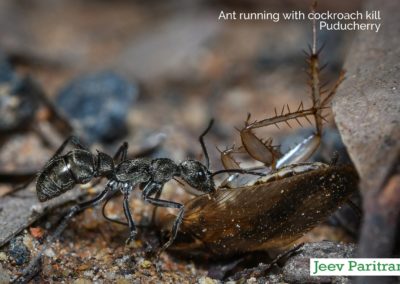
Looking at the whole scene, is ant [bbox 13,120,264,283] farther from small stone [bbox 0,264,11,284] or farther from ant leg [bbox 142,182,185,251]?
small stone [bbox 0,264,11,284]

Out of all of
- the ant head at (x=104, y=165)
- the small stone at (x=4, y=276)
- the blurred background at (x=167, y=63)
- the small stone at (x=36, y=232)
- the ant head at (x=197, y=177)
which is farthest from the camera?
the blurred background at (x=167, y=63)

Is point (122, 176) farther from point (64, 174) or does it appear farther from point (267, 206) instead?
point (267, 206)

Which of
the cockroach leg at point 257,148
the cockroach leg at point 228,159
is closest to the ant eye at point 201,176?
the cockroach leg at point 228,159

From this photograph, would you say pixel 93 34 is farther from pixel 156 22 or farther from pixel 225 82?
pixel 225 82

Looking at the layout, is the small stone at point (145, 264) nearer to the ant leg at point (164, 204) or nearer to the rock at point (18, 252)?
the ant leg at point (164, 204)

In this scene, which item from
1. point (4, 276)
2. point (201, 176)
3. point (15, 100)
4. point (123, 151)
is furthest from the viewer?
point (15, 100)

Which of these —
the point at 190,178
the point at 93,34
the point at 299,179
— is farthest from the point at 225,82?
the point at 299,179

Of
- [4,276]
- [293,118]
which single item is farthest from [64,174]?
[293,118]
